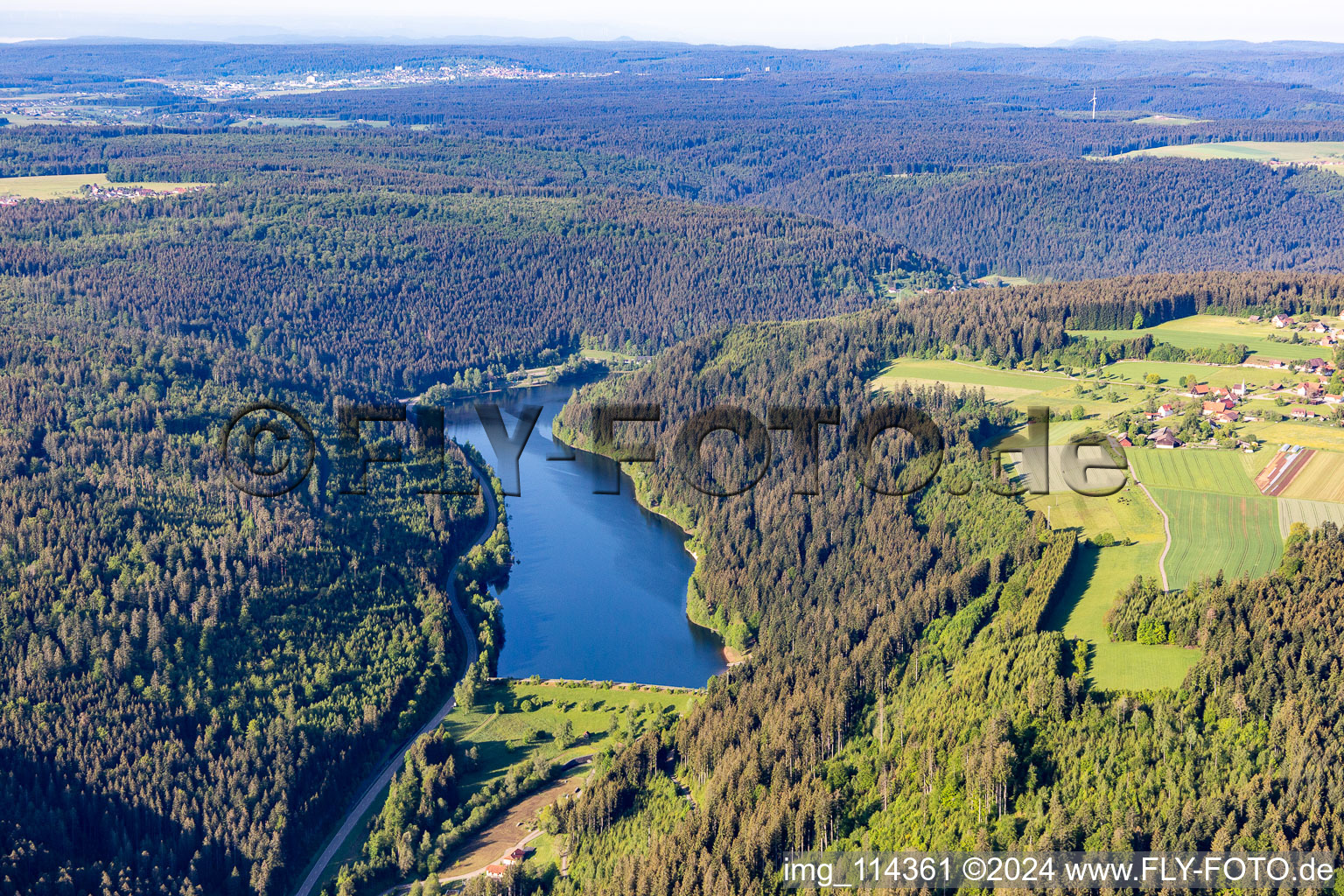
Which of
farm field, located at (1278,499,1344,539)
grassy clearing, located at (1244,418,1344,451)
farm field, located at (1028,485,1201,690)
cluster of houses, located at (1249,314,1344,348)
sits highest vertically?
cluster of houses, located at (1249,314,1344,348)

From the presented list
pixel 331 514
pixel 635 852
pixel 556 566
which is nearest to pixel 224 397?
pixel 331 514

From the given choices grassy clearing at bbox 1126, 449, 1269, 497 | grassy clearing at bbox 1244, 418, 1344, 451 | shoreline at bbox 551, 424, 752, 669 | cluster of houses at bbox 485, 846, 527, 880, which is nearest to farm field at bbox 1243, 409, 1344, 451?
grassy clearing at bbox 1244, 418, 1344, 451

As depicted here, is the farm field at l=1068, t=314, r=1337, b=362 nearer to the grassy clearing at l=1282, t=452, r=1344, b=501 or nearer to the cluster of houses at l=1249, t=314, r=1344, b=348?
the cluster of houses at l=1249, t=314, r=1344, b=348

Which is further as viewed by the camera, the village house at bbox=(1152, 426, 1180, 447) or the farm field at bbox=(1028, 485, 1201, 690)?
the village house at bbox=(1152, 426, 1180, 447)

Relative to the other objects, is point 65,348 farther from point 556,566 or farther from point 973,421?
point 973,421

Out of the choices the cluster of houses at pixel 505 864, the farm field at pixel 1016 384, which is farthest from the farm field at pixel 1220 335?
the cluster of houses at pixel 505 864

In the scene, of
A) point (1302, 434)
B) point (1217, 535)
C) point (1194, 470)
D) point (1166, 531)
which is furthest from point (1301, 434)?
point (1166, 531)

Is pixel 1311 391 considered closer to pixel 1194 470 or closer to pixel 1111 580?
pixel 1194 470
